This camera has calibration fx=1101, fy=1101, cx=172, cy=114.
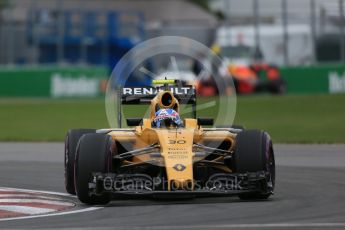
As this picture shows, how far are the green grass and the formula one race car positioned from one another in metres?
11.2

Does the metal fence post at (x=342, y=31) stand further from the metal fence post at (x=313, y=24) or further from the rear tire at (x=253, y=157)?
the rear tire at (x=253, y=157)

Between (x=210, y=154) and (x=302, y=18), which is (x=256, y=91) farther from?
(x=210, y=154)

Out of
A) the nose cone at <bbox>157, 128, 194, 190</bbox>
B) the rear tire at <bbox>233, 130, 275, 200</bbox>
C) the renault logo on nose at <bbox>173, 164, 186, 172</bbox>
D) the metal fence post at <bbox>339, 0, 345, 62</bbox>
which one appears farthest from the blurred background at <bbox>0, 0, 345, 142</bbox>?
the renault logo on nose at <bbox>173, 164, 186, 172</bbox>

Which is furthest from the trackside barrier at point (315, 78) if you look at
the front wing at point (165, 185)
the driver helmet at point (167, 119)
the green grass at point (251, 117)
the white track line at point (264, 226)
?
the white track line at point (264, 226)

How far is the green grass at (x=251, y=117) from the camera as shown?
28248 millimetres

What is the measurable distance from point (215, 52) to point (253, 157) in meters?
33.8

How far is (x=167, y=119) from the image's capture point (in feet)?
47.1

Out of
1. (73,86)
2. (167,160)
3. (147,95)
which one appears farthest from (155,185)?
(73,86)

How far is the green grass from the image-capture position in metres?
28.2

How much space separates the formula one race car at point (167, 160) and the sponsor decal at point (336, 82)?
104 feet

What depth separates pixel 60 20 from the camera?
179 ft

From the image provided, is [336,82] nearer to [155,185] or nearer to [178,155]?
[178,155]

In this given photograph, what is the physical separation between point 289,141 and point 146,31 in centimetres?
3042

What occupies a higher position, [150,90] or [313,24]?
[313,24]
